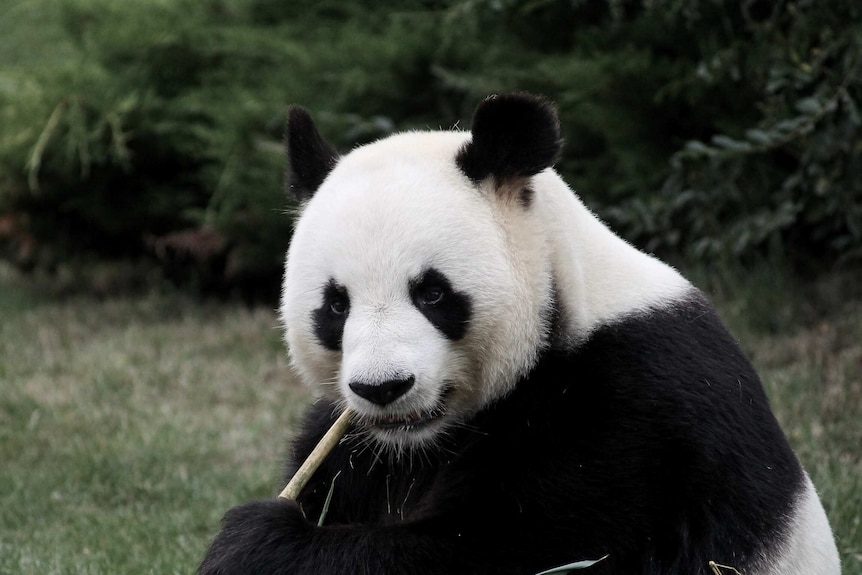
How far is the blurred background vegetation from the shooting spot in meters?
6.21

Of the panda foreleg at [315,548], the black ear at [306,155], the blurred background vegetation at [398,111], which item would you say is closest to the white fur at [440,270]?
the black ear at [306,155]

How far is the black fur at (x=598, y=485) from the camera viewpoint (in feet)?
9.62

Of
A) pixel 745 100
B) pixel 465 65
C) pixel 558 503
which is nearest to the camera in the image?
pixel 558 503

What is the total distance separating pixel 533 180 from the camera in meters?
3.22

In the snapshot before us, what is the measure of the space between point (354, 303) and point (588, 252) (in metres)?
0.69

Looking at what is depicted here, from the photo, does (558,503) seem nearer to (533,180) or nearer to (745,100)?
(533,180)

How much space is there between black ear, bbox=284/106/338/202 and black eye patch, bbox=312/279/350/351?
1.51ft

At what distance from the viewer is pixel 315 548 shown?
119 inches

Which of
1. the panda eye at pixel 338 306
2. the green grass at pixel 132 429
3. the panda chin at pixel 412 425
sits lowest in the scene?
the green grass at pixel 132 429

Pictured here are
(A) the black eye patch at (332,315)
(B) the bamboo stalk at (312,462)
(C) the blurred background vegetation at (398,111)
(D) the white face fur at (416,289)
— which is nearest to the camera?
(D) the white face fur at (416,289)

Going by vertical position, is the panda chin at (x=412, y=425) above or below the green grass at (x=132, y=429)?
above

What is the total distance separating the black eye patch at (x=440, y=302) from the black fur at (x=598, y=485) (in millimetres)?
281

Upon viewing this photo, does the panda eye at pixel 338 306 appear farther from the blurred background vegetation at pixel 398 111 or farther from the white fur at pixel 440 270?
the blurred background vegetation at pixel 398 111

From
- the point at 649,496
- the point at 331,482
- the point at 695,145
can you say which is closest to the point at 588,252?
the point at 649,496
